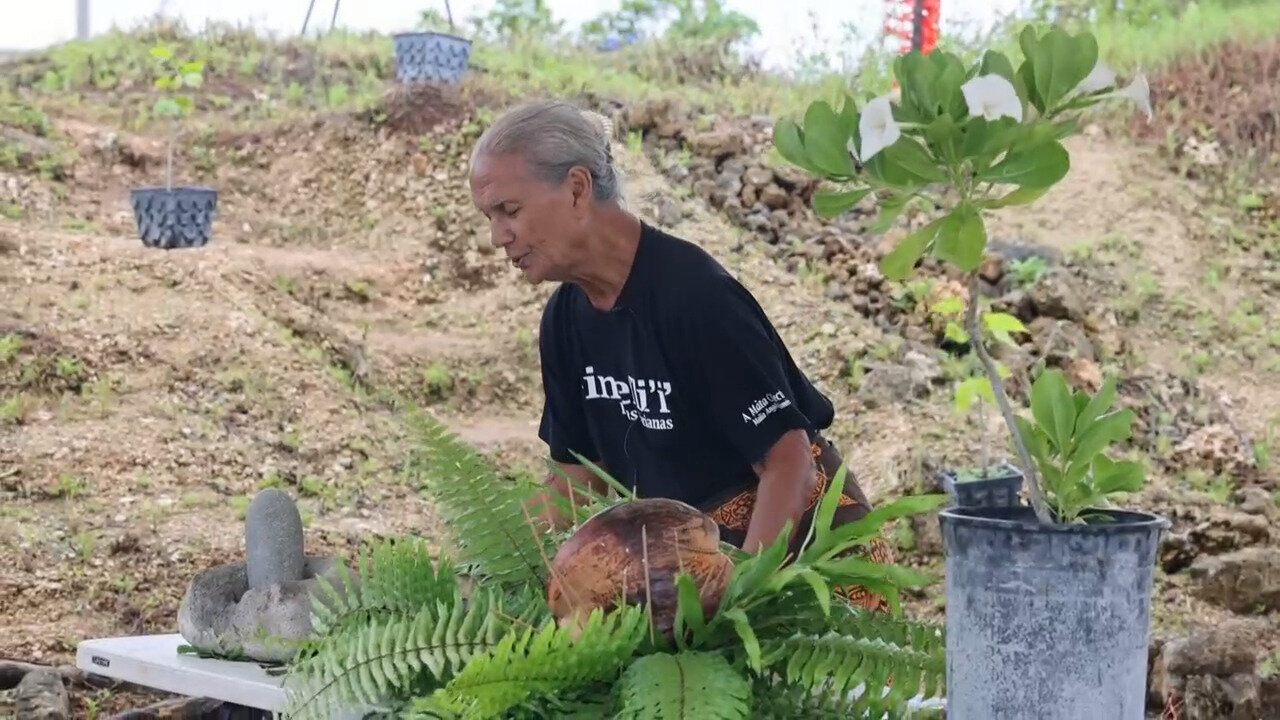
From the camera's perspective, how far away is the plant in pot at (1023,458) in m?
1.31

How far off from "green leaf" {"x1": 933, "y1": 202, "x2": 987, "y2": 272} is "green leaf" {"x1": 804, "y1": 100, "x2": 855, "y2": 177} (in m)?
0.10

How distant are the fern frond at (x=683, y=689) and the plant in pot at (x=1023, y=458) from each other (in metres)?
0.20

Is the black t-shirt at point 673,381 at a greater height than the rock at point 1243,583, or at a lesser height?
greater

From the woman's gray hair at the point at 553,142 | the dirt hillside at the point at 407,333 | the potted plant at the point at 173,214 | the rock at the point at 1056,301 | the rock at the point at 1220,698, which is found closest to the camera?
the woman's gray hair at the point at 553,142

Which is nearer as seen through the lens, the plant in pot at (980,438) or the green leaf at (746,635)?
the green leaf at (746,635)

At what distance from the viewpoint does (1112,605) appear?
132 cm

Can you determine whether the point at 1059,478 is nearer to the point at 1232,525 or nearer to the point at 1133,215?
the point at 1232,525

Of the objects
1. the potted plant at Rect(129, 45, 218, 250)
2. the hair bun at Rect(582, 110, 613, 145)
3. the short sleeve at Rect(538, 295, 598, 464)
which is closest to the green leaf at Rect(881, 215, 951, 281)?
the hair bun at Rect(582, 110, 613, 145)

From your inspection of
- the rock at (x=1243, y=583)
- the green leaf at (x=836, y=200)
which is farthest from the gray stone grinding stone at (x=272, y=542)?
the rock at (x=1243, y=583)

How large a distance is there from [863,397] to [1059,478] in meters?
5.52

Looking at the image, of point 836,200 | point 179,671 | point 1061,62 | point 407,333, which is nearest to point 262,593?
point 179,671

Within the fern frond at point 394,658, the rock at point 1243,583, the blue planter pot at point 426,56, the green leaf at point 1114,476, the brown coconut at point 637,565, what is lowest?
the rock at point 1243,583

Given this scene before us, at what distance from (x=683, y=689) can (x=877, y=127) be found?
515mm

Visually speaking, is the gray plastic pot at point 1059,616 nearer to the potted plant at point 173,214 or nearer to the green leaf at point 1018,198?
the green leaf at point 1018,198
